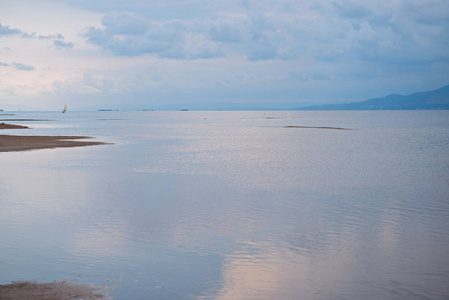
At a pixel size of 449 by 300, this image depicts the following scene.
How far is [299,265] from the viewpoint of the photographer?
11.8 m

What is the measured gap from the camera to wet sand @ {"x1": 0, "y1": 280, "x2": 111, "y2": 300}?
9253 mm

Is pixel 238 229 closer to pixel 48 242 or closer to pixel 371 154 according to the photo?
pixel 48 242

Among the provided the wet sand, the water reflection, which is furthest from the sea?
the wet sand

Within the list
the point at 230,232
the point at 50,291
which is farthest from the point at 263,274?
the point at 50,291

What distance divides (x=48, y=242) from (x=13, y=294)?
14.9 feet

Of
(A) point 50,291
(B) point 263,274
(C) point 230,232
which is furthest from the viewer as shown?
(C) point 230,232

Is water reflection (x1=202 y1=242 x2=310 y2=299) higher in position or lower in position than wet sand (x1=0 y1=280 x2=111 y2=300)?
lower

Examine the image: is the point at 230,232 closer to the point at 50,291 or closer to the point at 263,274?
the point at 263,274

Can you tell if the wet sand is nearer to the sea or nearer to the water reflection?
the sea

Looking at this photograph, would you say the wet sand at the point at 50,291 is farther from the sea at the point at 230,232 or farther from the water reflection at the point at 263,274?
the water reflection at the point at 263,274

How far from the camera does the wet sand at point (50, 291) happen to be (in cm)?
925

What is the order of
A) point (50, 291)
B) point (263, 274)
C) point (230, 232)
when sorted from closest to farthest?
point (50, 291)
point (263, 274)
point (230, 232)

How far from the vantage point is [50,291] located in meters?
9.60

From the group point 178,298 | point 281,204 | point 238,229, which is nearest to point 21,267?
point 178,298
